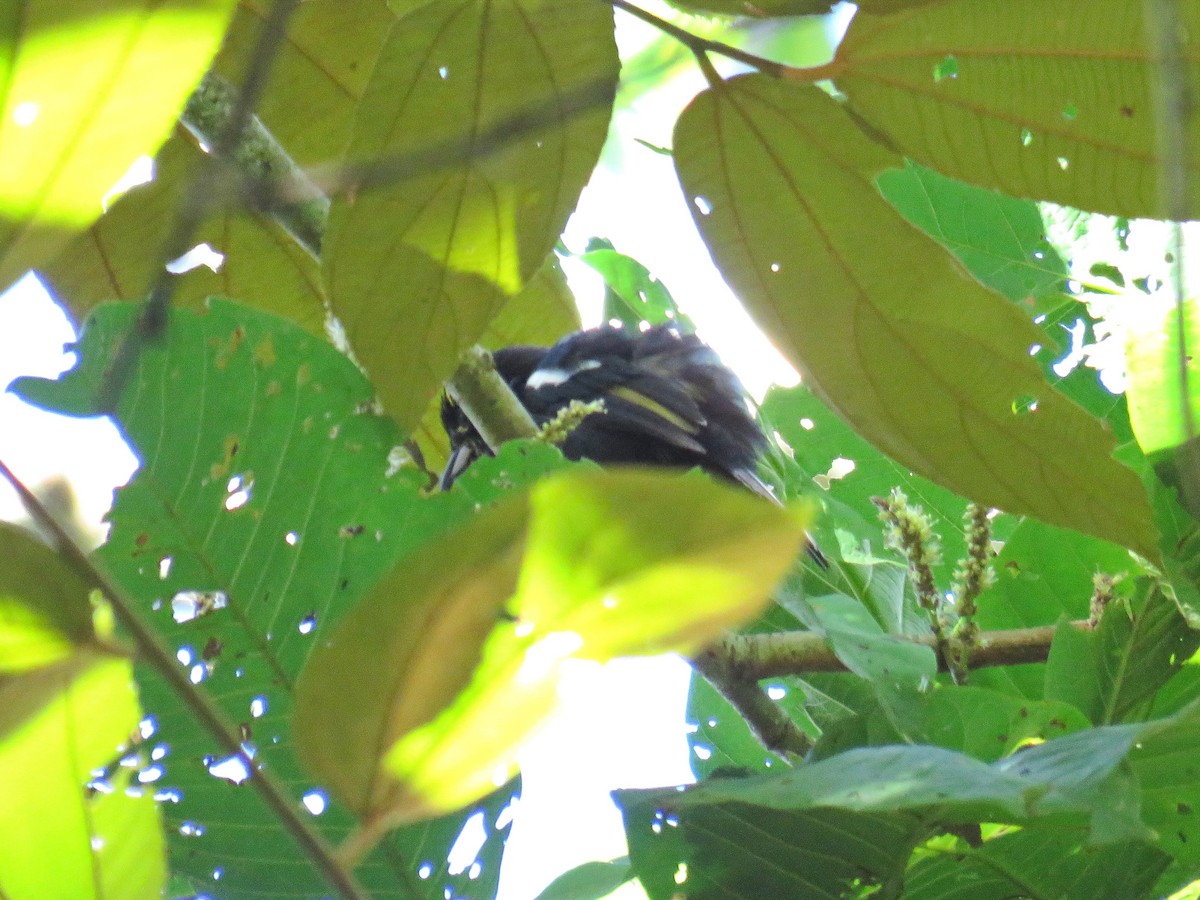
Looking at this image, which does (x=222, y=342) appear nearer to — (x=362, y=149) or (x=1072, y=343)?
(x=362, y=149)

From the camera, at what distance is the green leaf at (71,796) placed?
0.48 m

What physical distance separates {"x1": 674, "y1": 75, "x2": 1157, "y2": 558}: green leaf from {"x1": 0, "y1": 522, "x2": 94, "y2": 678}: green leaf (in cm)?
53

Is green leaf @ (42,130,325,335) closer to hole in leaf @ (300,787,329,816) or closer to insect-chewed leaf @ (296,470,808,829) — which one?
hole in leaf @ (300,787,329,816)

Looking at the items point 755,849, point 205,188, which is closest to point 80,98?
point 205,188

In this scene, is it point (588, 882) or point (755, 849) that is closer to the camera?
point (755, 849)

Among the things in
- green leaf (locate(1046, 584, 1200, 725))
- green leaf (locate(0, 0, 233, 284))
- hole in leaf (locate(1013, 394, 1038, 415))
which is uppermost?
green leaf (locate(0, 0, 233, 284))

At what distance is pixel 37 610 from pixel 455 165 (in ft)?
1.54

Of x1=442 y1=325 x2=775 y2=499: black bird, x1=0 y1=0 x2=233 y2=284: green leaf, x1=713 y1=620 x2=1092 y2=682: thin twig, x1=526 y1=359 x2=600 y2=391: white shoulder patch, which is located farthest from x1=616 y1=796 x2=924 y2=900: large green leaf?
x1=526 y1=359 x2=600 y2=391: white shoulder patch

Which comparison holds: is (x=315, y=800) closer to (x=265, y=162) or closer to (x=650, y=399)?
(x=265, y=162)

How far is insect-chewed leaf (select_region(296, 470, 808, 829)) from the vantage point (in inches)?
15.3

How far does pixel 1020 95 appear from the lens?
816 millimetres

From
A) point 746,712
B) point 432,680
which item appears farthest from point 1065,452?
point 432,680

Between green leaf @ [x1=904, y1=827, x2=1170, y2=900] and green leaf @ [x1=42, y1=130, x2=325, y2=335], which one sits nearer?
green leaf @ [x1=904, y1=827, x2=1170, y2=900]

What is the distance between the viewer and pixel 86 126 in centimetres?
51
